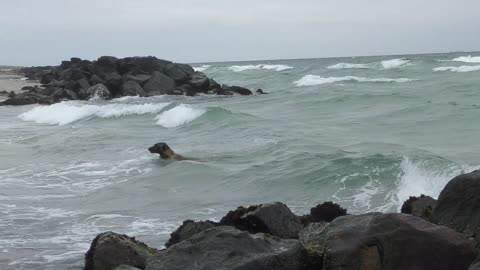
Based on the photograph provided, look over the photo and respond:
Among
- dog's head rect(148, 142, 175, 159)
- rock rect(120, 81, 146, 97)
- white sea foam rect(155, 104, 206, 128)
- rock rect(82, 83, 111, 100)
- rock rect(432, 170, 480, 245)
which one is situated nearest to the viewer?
rock rect(432, 170, 480, 245)

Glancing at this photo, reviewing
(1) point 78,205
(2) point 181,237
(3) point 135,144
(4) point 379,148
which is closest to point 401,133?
(4) point 379,148

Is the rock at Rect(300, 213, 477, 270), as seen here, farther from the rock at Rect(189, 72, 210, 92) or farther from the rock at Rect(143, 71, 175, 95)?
the rock at Rect(189, 72, 210, 92)

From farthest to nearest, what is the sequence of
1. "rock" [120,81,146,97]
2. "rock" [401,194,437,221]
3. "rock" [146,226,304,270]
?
"rock" [120,81,146,97] < "rock" [401,194,437,221] < "rock" [146,226,304,270]

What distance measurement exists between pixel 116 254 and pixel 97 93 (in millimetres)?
28516

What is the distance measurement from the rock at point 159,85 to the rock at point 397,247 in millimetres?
30567

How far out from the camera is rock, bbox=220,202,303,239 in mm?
5816

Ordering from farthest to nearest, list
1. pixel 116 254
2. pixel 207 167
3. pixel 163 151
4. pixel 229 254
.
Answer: pixel 163 151 → pixel 207 167 → pixel 116 254 → pixel 229 254

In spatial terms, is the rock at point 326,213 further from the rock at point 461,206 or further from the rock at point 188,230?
the rock at point 461,206

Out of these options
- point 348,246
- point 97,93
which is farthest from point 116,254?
point 97,93

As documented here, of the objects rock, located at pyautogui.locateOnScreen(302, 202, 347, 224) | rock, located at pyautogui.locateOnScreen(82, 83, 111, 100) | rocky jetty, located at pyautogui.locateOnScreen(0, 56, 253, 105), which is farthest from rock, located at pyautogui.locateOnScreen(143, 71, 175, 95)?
rock, located at pyautogui.locateOnScreen(302, 202, 347, 224)

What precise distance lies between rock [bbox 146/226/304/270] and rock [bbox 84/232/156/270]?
703 mm

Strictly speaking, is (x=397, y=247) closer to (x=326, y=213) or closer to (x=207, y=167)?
(x=326, y=213)

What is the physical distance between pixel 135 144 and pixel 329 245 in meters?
12.0

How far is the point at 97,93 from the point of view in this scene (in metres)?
32.8
